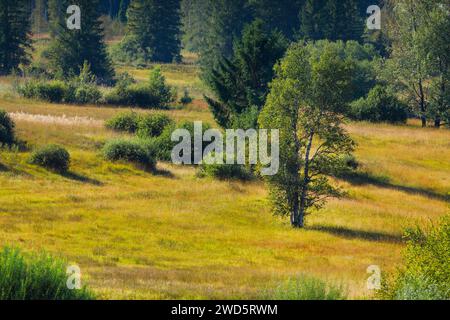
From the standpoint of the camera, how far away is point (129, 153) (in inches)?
1933

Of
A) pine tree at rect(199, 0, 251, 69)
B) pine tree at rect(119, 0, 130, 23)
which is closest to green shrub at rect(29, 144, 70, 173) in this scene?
pine tree at rect(199, 0, 251, 69)

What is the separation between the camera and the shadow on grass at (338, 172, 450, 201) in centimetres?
4878

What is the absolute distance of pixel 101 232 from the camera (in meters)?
32.2

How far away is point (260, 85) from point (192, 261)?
32.2 metres

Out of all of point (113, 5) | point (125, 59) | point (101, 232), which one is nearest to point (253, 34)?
point (101, 232)

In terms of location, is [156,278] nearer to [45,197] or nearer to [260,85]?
[45,197]

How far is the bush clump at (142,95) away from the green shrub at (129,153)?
1229 inches

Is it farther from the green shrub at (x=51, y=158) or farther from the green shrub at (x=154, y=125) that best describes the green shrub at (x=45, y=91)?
the green shrub at (x=51, y=158)

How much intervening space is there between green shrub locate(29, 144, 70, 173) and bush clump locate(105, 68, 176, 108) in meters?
35.1

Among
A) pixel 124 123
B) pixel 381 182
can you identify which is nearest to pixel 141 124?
pixel 124 123

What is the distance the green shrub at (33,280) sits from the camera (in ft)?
46.7

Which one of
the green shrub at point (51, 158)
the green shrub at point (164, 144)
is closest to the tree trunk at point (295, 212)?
the green shrub at point (51, 158)

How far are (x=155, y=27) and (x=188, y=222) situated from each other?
90.8 metres

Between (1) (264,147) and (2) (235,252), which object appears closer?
(2) (235,252)
